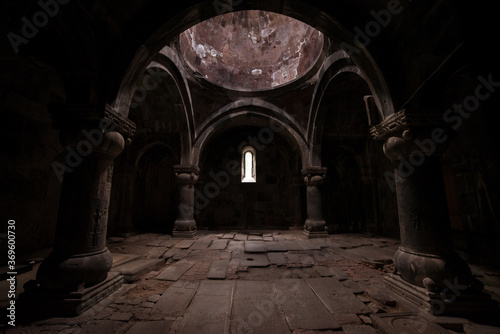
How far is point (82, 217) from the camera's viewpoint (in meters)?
2.46

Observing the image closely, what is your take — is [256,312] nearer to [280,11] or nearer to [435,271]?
[435,271]

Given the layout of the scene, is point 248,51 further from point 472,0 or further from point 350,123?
point 472,0

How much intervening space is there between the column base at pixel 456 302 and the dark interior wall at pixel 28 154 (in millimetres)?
6588

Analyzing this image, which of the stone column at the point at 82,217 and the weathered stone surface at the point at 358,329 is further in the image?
the stone column at the point at 82,217

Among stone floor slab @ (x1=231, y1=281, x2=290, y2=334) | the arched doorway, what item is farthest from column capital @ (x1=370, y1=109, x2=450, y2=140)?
the arched doorway

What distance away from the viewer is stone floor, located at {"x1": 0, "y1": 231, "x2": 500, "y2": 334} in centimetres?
194

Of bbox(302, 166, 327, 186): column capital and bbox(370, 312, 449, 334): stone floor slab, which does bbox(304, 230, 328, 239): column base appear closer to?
bbox(302, 166, 327, 186): column capital

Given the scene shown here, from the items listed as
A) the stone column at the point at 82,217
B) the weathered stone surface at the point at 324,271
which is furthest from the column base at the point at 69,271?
the weathered stone surface at the point at 324,271

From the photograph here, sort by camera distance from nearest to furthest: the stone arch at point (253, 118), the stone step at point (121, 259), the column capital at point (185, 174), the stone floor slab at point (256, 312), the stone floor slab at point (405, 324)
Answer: the stone floor slab at point (405, 324) → the stone floor slab at point (256, 312) → the stone step at point (121, 259) → the column capital at point (185, 174) → the stone arch at point (253, 118)

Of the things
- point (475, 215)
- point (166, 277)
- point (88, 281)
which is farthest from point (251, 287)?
point (475, 215)

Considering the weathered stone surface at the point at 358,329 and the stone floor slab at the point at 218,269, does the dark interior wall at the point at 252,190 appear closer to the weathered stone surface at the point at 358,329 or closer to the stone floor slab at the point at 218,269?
the stone floor slab at the point at 218,269

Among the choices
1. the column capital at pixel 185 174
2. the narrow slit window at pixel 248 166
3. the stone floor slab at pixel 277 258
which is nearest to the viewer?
the stone floor slab at pixel 277 258

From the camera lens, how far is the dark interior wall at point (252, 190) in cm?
997

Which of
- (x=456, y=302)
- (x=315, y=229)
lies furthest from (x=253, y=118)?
(x=456, y=302)
